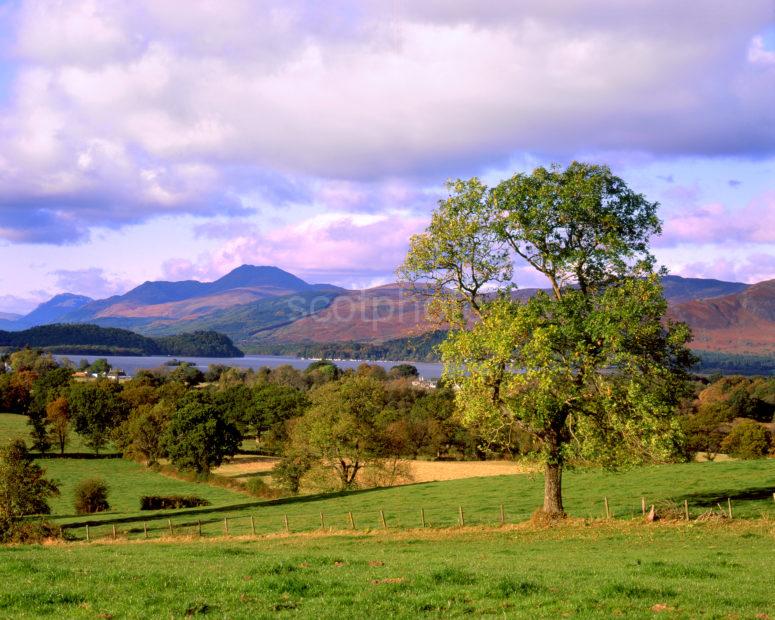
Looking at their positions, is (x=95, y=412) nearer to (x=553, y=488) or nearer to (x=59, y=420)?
(x=59, y=420)

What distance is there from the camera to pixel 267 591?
16.1 metres

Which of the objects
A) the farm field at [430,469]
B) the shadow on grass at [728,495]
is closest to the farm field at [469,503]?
the shadow on grass at [728,495]

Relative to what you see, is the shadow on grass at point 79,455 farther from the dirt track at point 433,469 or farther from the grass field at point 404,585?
the grass field at point 404,585

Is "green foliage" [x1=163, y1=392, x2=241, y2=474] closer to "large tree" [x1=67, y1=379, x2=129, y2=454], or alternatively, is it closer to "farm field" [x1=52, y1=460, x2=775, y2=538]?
"farm field" [x1=52, y1=460, x2=775, y2=538]

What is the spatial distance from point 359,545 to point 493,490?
106 ft

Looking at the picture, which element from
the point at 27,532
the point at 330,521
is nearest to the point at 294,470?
the point at 330,521

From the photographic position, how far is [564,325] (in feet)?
107

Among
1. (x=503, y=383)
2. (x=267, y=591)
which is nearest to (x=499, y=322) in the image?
(x=503, y=383)

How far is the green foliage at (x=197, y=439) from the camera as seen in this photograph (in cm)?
9569

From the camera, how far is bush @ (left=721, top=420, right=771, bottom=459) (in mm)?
93875

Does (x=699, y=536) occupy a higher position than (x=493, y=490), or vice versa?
(x=699, y=536)

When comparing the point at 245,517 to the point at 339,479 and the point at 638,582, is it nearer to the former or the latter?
the point at 339,479

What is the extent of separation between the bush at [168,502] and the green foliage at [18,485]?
694 inches

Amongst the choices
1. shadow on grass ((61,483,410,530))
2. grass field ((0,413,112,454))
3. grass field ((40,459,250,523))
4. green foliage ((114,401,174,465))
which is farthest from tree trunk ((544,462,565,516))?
grass field ((0,413,112,454))
